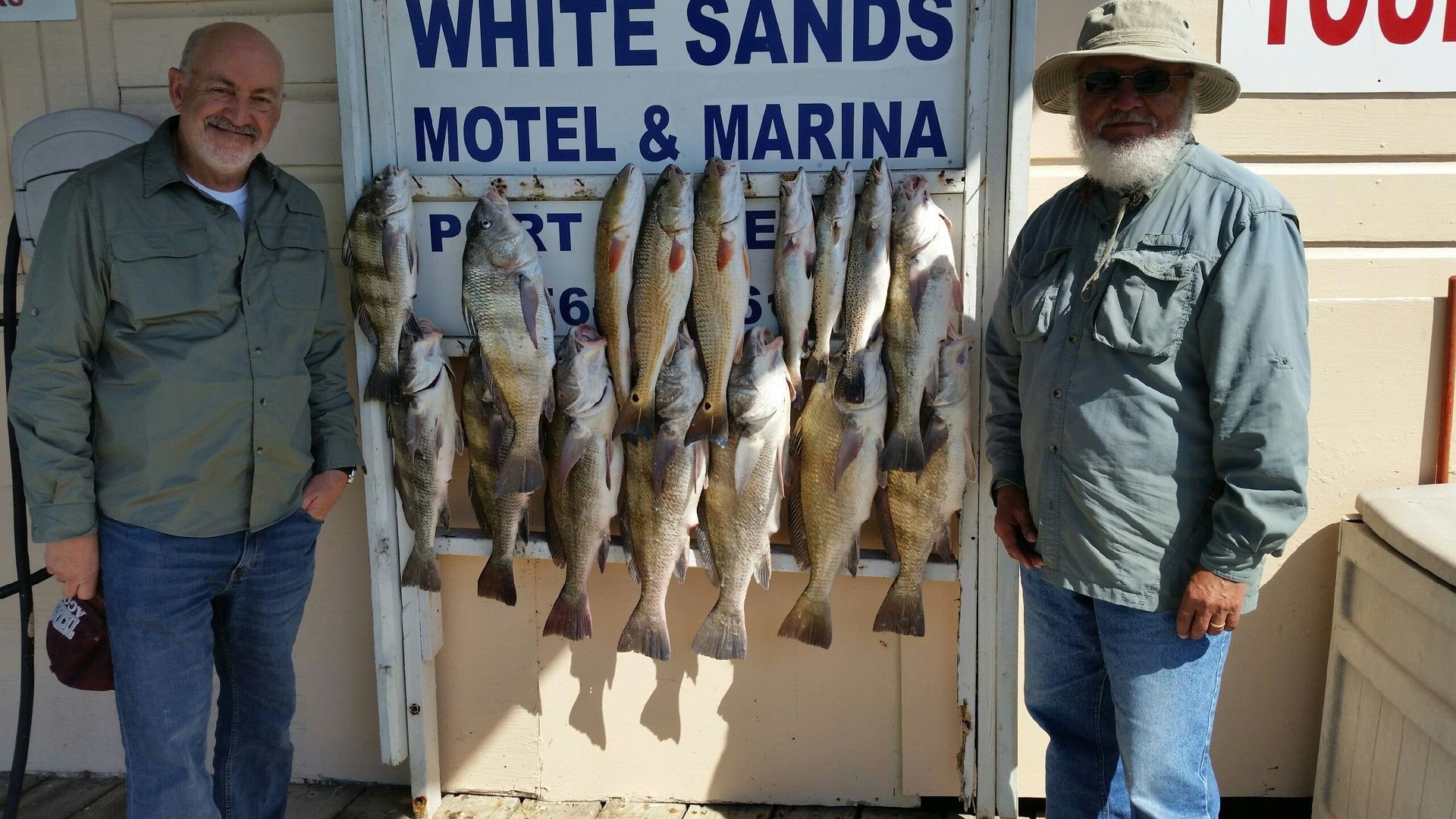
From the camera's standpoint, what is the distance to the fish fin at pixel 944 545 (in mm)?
2982

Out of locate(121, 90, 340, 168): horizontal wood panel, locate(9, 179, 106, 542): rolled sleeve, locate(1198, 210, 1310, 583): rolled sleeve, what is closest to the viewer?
locate(1198, 210, 1310, 583): rolled sleeve

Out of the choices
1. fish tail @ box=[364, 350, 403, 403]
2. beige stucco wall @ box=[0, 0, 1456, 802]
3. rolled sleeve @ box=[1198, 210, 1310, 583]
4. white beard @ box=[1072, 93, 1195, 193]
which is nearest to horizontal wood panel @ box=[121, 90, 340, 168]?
beige stucco wall @ box=[0, 0, 1456, 802]

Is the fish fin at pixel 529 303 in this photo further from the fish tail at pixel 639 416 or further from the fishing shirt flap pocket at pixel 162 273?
the fishing shirt flap pocket at pixel 162 273

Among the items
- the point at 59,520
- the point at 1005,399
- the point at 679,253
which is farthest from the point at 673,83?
the point at 59,520

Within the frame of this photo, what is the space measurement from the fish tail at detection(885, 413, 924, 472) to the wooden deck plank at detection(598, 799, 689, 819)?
58.0 inches

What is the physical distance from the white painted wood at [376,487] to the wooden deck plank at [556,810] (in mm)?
442

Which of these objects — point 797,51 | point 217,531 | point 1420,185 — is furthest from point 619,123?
point 1420,185

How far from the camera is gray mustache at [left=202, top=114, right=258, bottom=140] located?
258 centimetres

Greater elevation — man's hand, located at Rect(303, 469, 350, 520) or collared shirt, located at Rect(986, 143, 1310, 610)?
collared shirt, located at Rect(986, 143, 1310, 610)

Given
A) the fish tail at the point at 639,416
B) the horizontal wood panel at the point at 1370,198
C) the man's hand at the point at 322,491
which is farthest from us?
the horizontal wood panel at the point at 1370,198

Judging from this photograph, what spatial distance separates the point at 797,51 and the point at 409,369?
145 cm

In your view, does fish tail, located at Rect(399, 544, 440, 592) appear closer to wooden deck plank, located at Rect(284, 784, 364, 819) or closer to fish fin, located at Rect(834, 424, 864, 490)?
wooden deck plank, located at Rect(284, 784, 364, 819)

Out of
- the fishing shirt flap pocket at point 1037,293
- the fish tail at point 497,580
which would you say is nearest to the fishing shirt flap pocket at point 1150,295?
the fishing shirt flap pocket at point 1037,293

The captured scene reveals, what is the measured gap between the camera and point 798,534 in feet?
9.97
